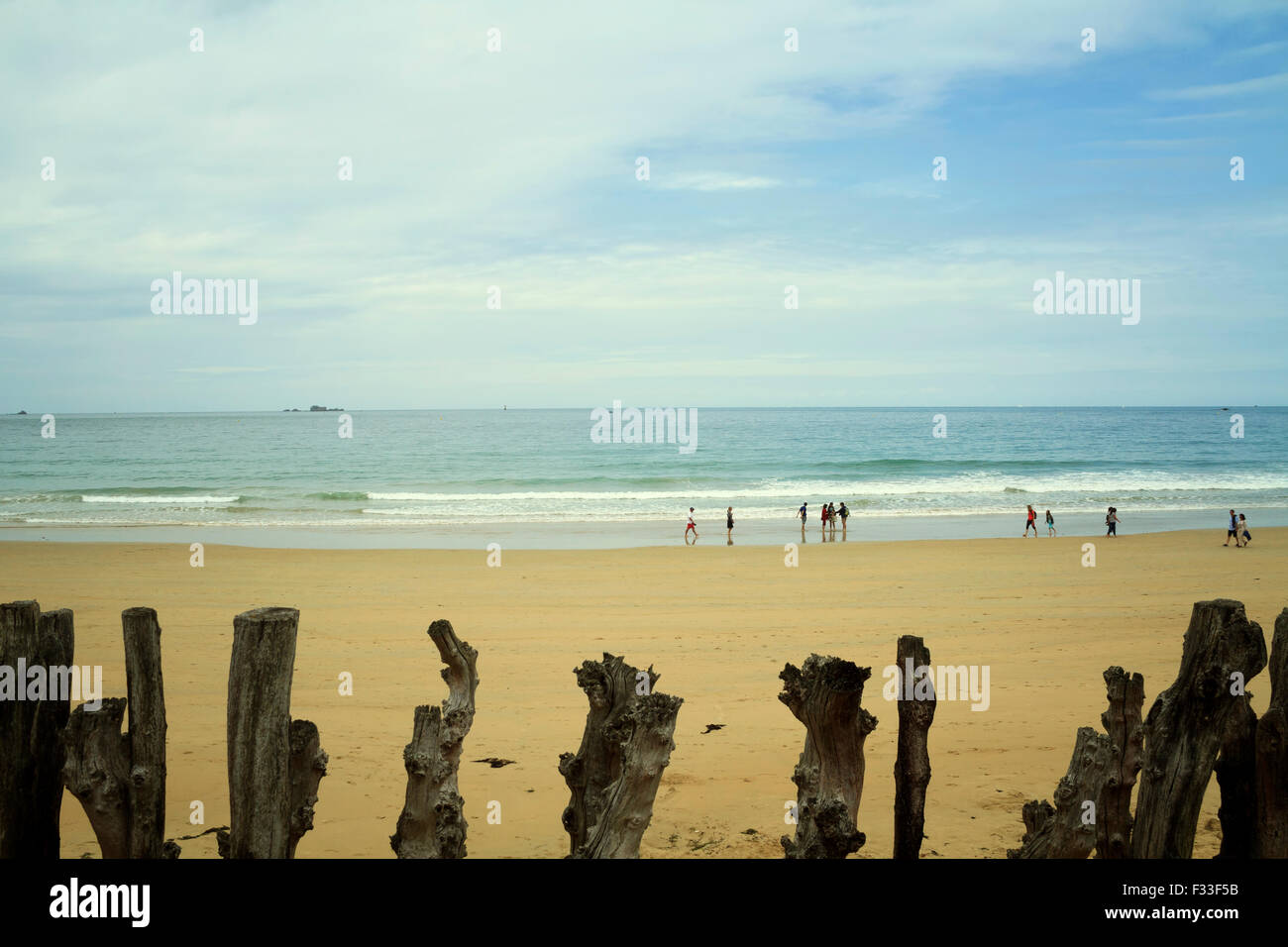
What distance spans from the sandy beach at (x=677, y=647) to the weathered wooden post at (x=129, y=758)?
2.08 metres

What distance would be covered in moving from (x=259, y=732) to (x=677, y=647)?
29.9 feet

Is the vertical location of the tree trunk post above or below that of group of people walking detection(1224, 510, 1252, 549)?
below

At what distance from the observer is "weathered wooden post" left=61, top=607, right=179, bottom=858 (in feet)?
11.3

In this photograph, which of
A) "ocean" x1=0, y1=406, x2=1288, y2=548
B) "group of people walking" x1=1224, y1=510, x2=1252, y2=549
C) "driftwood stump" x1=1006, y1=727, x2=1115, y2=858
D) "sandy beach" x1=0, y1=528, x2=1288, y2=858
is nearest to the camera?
"driftwood stump" x1=1006, y1=727, x2=1115, y2=858

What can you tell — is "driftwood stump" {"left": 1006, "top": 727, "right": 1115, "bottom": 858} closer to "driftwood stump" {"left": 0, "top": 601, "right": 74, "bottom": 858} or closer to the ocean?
"driftwood stump" {"left": 0, "top": 601, "right": 74, "bottom": 858}

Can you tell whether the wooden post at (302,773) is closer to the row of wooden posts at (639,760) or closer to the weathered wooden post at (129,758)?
the row of wooden posts at (639,760)

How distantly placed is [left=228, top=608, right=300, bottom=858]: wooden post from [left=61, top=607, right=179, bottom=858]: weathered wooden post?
0.39m

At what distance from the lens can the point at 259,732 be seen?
3.41 meters

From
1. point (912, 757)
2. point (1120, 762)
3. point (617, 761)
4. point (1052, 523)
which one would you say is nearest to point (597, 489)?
point (1052, 523)

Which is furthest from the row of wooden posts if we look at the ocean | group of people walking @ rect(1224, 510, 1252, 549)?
group of people walking @ rect(1224, 510, 1252, 549)

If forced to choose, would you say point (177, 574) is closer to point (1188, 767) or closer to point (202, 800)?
point (202, 800)

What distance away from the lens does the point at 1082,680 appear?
10.1 m
